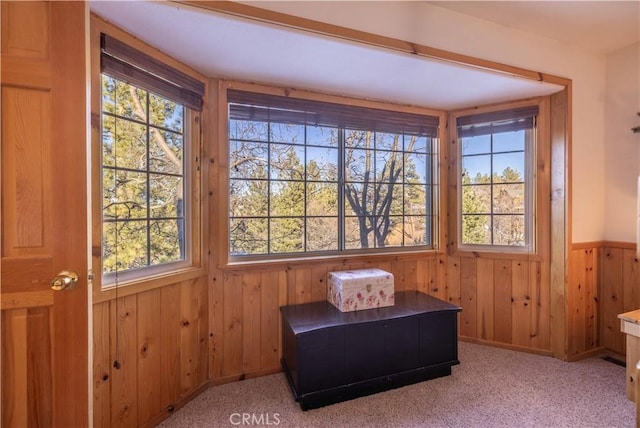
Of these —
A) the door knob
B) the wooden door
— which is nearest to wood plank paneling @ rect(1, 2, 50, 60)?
the wooden door

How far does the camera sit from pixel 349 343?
184cm

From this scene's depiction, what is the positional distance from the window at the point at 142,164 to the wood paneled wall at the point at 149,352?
0.59 feet

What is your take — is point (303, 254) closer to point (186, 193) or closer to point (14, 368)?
point (186, 193)

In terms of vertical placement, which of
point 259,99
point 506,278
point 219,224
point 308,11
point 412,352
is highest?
point 308,11

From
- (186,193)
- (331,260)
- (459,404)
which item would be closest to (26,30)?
(186,193)

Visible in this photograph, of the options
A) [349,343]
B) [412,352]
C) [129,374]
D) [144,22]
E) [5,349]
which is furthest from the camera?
[412,352]

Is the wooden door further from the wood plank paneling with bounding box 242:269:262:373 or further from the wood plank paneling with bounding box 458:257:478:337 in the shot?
the wood plank paneling with bounding box 458:257:478:337

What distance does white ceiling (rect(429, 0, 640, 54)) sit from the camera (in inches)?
71.7

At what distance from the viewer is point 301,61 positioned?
1.82m

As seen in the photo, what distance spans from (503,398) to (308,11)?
255cm

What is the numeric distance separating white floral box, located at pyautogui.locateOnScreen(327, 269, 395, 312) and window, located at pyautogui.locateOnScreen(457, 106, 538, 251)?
3.38 ft

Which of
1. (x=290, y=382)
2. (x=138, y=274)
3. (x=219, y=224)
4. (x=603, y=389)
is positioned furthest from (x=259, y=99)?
(x=603, y=389)

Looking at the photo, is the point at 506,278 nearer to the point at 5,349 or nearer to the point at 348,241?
the point at 348,241

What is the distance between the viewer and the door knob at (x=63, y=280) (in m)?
1.06
